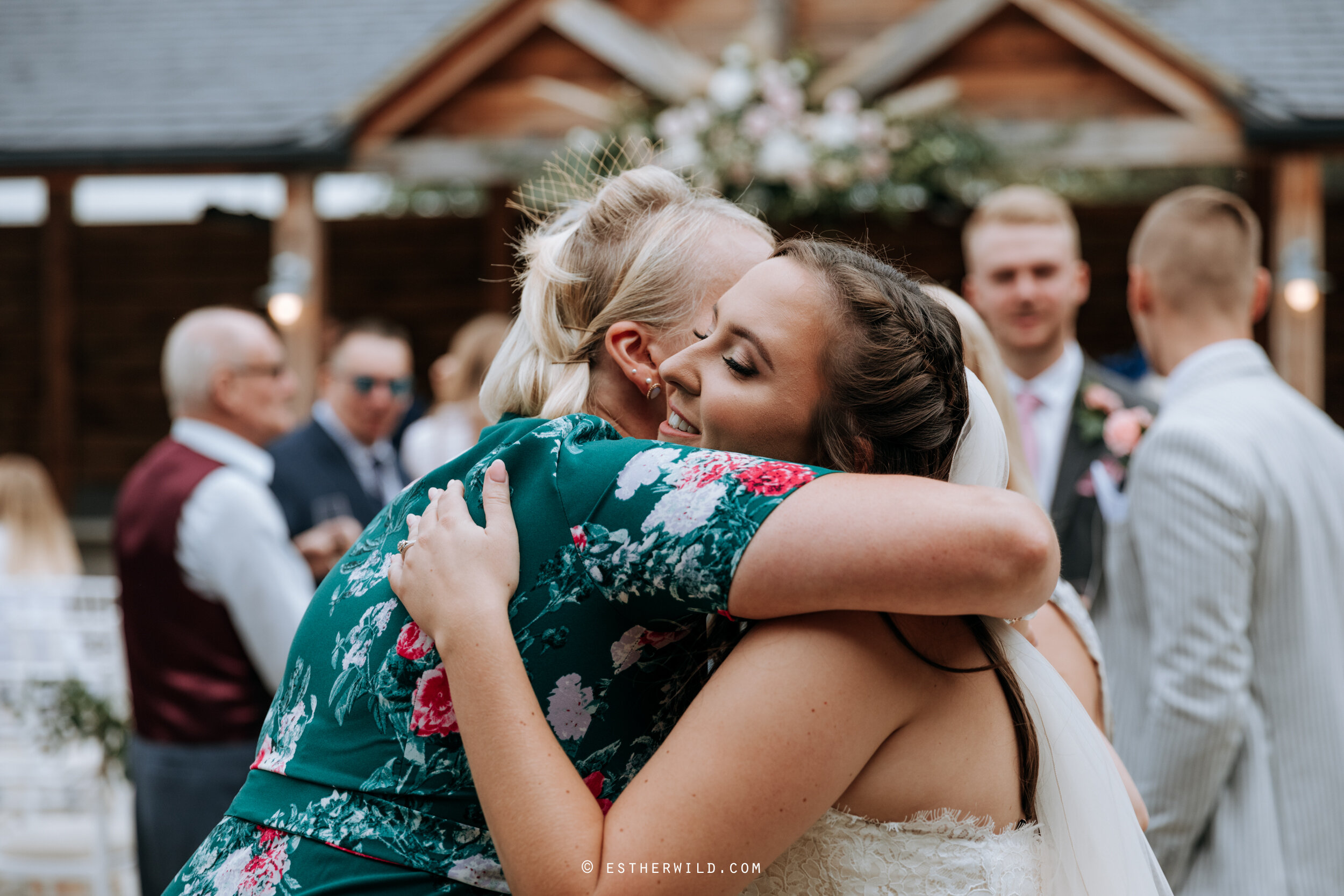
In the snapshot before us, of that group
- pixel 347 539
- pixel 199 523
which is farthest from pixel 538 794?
pixel 347 539

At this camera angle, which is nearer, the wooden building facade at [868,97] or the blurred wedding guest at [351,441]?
the blurred wedding guest at [351,441]

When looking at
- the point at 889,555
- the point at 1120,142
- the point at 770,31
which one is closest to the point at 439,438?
the point at 770,31

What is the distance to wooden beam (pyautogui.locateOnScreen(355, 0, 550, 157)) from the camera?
25.6ft

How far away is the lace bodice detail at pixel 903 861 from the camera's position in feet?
4.85

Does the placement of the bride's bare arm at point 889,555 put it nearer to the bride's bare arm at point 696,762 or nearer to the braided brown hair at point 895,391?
the bride's bare arm at point 696,762

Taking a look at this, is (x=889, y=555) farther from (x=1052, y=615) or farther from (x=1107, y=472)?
(x=1107, y=472)

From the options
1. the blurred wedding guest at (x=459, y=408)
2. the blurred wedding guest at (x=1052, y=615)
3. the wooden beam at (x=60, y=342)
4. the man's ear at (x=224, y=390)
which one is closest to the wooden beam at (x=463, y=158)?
the blurred wedding guest at (x=459, y=408)

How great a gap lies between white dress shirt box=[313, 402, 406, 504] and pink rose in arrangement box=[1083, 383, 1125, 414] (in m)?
3.21

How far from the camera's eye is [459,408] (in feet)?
21.1

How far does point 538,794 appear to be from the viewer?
133 centimetres

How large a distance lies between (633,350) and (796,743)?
2.32ft

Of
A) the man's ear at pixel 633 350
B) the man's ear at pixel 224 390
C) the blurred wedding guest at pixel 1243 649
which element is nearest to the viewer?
the man's ear at pixel 633 350

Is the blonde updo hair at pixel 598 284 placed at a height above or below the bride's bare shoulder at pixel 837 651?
above

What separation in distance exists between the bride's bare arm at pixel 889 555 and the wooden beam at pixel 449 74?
23.4ft
